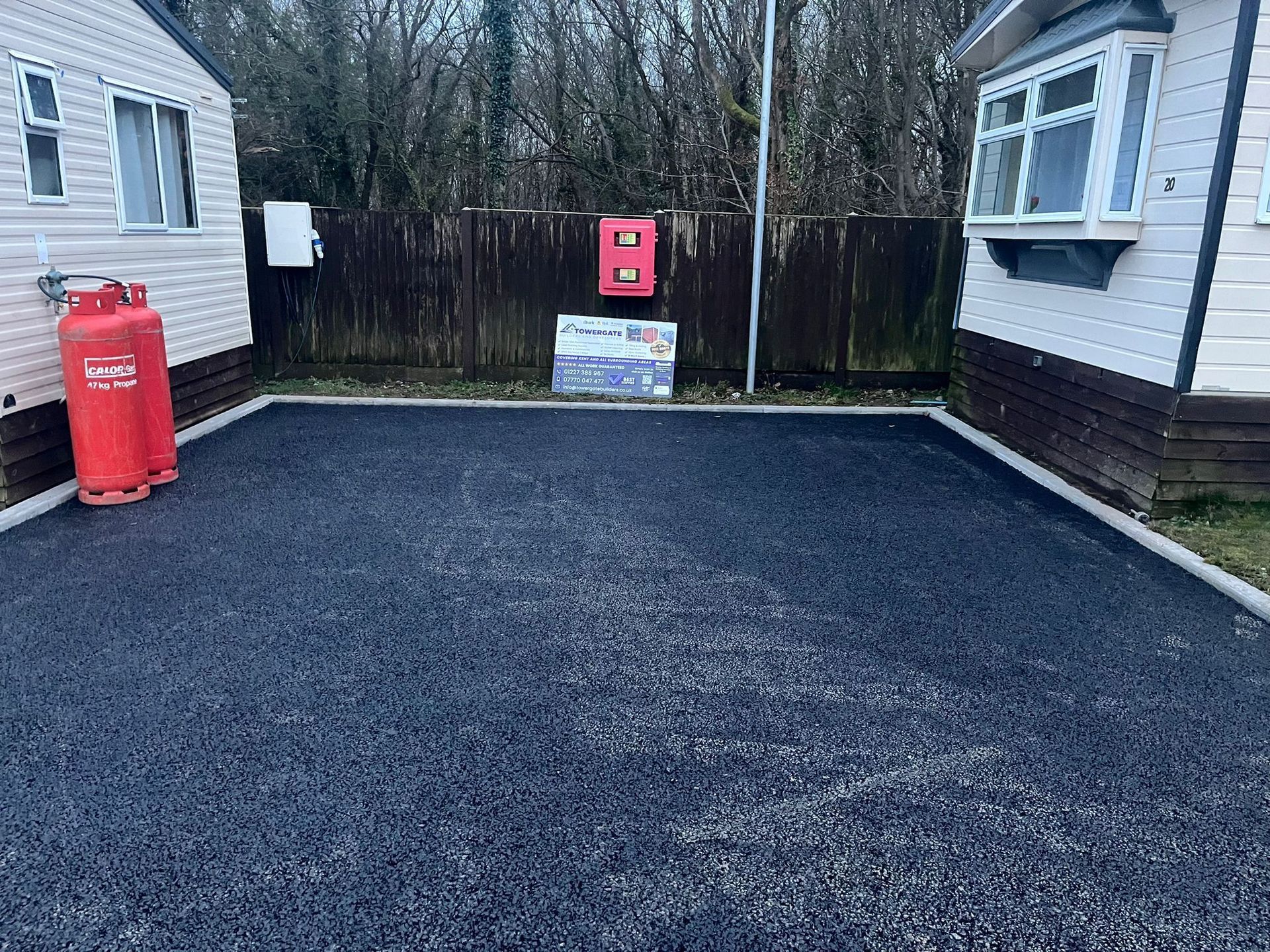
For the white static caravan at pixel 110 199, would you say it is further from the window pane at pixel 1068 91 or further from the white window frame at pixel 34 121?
the window pane at pixel 1068 91

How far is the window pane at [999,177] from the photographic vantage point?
261 inches

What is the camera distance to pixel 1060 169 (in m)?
5.98

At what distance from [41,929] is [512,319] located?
7595 millimetres

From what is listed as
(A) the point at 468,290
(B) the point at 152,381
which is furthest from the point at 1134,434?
(A) the point at 468,290

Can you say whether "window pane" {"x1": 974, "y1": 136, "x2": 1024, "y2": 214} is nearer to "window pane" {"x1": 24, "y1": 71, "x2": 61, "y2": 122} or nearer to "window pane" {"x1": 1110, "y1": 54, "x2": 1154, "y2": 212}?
"window pane" {"x1": 1110, "y1": 54, "x2": 1154, "y2": 212}

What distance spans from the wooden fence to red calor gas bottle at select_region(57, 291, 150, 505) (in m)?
4.01

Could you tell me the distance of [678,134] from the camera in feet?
46.8

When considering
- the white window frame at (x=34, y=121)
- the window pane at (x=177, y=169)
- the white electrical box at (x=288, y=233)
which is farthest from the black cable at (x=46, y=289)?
the white electrical box at (x=288, y=233)

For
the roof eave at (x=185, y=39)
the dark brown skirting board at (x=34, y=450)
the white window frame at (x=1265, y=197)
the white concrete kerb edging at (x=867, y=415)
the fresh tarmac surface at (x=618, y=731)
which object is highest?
the roof eave at (x=185, y=39)

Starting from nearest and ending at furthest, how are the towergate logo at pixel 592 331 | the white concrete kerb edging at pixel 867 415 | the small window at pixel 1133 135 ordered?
the white concrete kerb edging at pixel 867 415, the small window at pixel 1133 135, the towergate logo at pixel 592 331

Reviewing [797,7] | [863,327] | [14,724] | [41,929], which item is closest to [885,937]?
[41,929]

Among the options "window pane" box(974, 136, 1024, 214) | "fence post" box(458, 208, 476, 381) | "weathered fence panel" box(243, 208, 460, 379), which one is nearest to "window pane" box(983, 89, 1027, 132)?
"window pane" box(974, 136, 1024, 214)

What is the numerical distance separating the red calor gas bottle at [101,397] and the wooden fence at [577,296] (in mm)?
4012

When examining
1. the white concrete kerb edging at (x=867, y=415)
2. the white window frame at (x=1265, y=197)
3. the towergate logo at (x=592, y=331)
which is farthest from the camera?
the towergate logo at (x=592, y=331)
